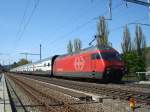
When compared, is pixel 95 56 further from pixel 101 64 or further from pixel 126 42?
pixel 126 42

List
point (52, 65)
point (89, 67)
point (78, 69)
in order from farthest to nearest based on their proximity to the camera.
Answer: point (52, 65) < point (78, 69) < point (89, 67)

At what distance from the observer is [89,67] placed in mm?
28188

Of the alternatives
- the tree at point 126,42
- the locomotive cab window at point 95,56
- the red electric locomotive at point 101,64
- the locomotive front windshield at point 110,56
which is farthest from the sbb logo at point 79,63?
the tree at point 126,42

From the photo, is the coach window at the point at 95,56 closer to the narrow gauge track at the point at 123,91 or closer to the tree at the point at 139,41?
the narrow gauge track at the point at 123,91

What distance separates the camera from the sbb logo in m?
30.3

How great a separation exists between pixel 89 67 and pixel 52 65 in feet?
67.3

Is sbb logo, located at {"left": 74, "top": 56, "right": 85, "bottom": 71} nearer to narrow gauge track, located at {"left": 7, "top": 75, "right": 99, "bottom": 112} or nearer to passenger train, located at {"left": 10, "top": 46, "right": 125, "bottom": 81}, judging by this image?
passenger train, located at {"left": 10, "top": 46, "right": 125, "bottom": 81}

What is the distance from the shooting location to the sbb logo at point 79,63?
99.3 feet

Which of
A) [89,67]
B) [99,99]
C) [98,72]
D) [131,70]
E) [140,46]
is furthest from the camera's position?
[140,46]

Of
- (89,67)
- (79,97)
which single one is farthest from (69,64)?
(79,97)

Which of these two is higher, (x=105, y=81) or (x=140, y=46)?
(x=140, y=46)

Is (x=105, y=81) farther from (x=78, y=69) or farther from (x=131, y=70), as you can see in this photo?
(x=131, y=70)

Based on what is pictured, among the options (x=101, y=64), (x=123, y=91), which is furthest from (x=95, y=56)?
(x=123, y=91)

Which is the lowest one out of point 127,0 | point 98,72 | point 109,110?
point 109,110
